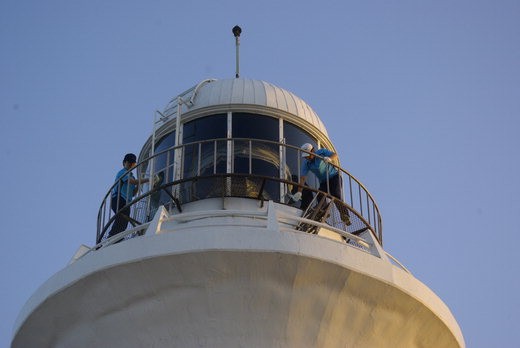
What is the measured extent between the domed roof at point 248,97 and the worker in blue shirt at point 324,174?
136cm

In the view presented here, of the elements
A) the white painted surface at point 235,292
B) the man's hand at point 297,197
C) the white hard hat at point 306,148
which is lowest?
the white painted surface at point 235,292

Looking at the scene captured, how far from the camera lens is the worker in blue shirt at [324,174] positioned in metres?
13.8

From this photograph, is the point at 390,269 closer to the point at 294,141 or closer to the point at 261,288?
the point at 261,288

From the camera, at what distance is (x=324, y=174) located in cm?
1396

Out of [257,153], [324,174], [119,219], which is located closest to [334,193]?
[324,174]

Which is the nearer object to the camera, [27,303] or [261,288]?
[261,288]

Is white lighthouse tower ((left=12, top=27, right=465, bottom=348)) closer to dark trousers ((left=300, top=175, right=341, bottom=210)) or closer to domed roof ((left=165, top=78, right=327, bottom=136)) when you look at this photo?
dark trousers ((left=300, top=175, right=341, bottom=210))

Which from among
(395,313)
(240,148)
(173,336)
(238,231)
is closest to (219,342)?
(173,336)

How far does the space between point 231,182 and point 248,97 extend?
2204mm

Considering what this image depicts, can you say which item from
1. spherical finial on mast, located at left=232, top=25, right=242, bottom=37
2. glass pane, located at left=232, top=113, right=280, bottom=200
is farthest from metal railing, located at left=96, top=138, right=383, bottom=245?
spherical finial on mast, located at left=232, top=25, right=242, bottom=37

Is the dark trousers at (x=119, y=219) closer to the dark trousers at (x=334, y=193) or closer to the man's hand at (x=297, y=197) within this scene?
the man's hand at (x=297, y=197)

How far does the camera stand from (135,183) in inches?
568

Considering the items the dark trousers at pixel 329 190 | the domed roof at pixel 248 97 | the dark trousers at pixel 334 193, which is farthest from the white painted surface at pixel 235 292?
the domed roof at pixel 248 97

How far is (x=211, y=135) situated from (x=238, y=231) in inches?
145
